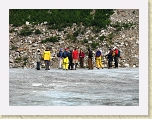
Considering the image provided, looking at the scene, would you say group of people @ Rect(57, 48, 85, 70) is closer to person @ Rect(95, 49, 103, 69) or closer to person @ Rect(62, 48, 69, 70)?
person @ Rect(62, 48, 69, 70)

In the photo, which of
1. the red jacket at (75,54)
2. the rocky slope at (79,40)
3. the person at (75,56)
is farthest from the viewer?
the red jacket at (75,54)

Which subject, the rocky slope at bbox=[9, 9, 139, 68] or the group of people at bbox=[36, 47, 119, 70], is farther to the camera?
the group of people at bbox=[36, 47, 119, 70]

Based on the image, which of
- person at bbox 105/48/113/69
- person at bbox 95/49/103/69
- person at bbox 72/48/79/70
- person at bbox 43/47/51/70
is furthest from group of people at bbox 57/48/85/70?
person at bbox 105/48/113/69

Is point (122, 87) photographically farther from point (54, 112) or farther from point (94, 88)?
point (54, 112)

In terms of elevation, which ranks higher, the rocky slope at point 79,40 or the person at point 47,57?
the rocky slope at point 79,40

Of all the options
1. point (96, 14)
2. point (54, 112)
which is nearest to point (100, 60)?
point (96, 14)

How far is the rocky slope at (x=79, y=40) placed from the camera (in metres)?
21.0

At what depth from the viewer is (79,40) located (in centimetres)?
2192

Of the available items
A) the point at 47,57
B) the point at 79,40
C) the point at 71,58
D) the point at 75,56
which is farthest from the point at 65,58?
the point at 79,40

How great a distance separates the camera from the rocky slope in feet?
68.7

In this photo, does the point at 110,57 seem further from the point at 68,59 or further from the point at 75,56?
the point at 68,59

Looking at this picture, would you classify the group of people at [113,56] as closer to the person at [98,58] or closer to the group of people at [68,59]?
the person at [98,58]

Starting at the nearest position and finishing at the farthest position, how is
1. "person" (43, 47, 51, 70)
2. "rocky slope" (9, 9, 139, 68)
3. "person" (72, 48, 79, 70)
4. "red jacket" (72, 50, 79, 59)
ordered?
"rocky slope" (9, 9, 139, 68), "person" (43, 47, 51, 70), "person" (72, 48, 79, 70), "red jacket" (72, 50, 79, 59)

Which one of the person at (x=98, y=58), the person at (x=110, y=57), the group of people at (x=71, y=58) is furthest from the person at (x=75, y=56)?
the person at (x=110, y=57)
